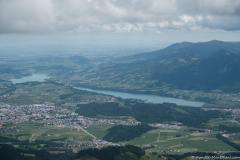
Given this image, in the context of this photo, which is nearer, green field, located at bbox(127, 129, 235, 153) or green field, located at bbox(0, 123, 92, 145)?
green field, located at bbox(127, 129, 235, 153)

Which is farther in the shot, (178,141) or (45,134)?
(45,134)

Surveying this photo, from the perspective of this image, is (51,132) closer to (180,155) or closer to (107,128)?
(107,128)

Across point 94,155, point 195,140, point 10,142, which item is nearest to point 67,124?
point 10,142

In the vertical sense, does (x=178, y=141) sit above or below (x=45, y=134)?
below

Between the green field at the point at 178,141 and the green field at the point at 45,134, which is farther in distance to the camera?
the green field at the point at 45,134

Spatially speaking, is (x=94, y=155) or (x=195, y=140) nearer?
(x=94, y=155)

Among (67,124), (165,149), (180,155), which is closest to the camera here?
(180,155)

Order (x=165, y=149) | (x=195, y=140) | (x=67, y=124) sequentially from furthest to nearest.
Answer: (x=67, y=124) < (x=195, y=140) < (x=165, y=149)

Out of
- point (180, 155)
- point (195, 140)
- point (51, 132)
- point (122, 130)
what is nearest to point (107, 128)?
point (122, 130)

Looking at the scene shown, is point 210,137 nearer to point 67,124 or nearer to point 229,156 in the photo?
point 229,156
